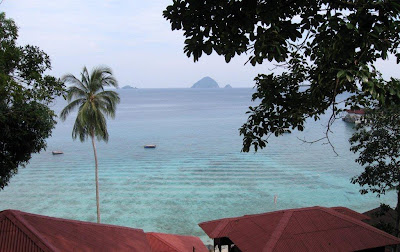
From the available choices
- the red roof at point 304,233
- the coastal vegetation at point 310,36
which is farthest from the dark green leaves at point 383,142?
the coastal vegetation at point 310,36

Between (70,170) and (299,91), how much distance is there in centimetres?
2977

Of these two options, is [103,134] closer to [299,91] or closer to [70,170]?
[299,91]

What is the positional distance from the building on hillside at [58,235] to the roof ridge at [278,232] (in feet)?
10.4

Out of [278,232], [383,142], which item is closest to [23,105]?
[278,232]

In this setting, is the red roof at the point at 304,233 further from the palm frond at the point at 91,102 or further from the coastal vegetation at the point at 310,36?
the palm frond at the point at 91,102

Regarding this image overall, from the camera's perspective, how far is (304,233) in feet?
27.5

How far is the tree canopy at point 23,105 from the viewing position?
6742 millimetres

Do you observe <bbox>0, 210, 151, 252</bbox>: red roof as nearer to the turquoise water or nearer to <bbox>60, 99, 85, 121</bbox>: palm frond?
<bbox>60, 99, 85, 121</bbox>: palm frond

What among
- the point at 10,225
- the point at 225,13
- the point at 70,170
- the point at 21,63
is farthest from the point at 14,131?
the point at 70,170

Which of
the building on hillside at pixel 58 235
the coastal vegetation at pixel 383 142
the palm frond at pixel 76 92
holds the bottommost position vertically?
the building on hillside at pixel 58 235

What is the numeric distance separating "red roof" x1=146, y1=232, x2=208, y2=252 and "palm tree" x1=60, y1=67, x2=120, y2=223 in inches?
304

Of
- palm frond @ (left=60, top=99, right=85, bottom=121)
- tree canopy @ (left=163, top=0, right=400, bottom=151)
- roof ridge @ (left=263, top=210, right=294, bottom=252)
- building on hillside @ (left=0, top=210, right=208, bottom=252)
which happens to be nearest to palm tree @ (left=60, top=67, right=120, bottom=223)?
palm frond @ (left=60, top=99, right=85, bottom=121)

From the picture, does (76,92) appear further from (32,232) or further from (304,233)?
(304,233)

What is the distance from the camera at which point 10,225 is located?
6.06m
